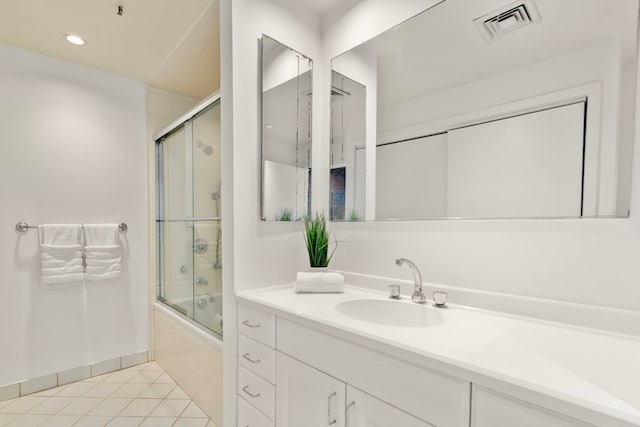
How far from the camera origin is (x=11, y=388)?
1.93 meters

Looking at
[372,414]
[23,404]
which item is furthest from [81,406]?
[372,414]

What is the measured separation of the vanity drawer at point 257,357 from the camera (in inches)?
47.4

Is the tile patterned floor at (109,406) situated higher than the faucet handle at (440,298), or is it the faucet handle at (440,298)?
the faucet handle at (440,298)

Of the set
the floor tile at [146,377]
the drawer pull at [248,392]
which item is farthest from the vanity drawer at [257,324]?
the floor tile at [146,377]

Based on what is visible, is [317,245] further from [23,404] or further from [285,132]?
[23,404]

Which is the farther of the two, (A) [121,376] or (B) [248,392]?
(A) [121,376]

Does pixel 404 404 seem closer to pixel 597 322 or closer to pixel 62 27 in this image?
pixel 597 322

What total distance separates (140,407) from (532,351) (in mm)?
2166

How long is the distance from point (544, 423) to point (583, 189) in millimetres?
726

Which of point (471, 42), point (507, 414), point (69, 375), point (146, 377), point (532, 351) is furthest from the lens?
point (146, 377)

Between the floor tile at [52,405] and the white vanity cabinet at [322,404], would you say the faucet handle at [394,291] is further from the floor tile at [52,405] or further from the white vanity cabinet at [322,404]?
the floor tile at [52,405]

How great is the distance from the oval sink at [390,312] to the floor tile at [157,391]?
5.22 ft

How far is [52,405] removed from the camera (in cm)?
188

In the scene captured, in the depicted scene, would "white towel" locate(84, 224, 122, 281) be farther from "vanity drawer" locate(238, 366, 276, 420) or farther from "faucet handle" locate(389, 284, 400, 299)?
"faucet handle" locate(389, 284, 400, 299)
